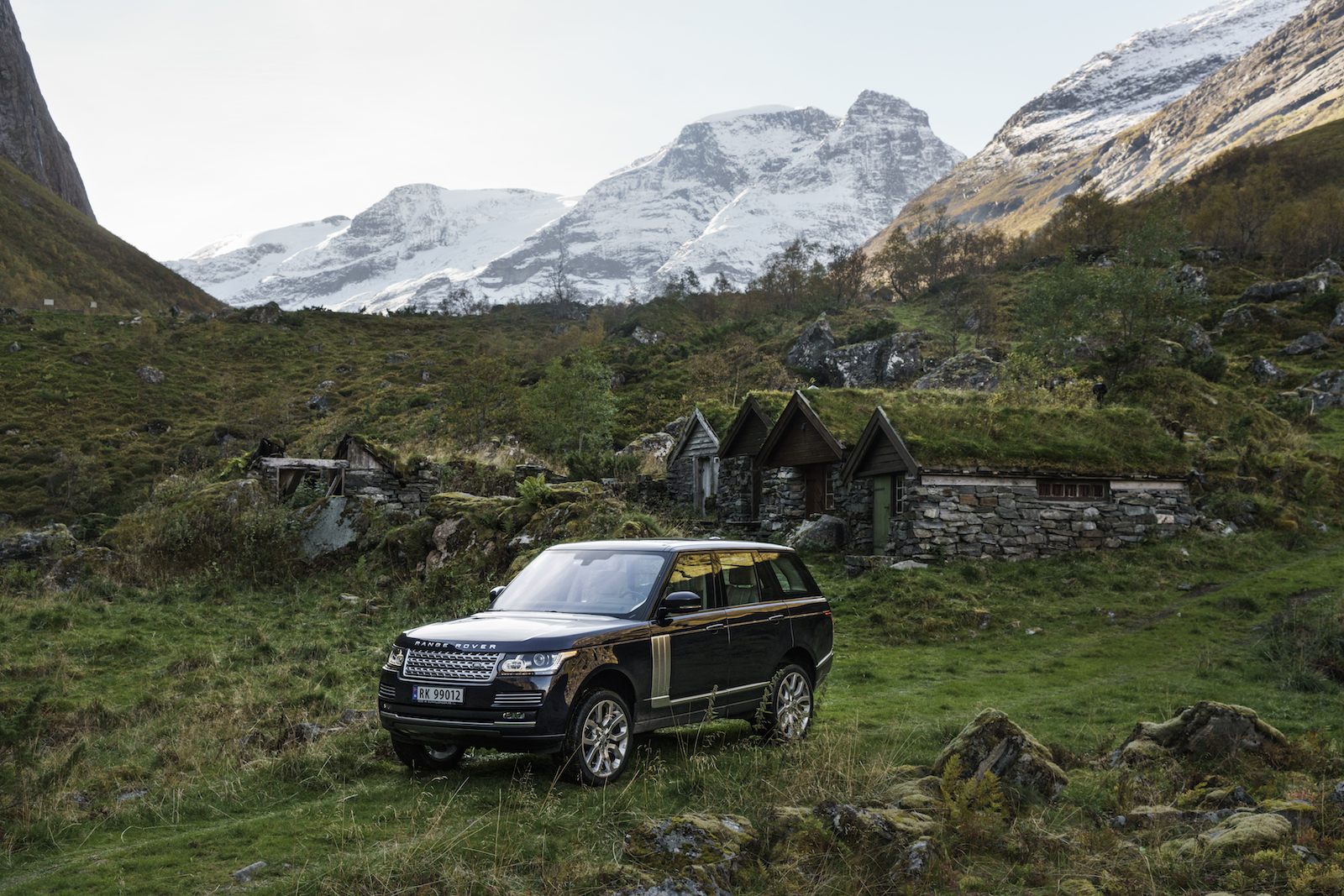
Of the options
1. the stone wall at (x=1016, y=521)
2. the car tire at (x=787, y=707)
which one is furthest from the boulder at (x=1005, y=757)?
the stone wall at (x=1016, y=521)

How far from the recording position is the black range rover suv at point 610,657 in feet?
21.0

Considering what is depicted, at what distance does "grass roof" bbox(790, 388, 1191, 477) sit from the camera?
19766 mm

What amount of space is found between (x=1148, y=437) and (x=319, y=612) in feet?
65.1

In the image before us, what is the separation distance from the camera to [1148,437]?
21734 millimetres

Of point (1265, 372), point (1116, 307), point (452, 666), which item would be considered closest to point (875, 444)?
point (452, 666)

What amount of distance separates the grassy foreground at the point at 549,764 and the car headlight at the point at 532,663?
2.97 feet

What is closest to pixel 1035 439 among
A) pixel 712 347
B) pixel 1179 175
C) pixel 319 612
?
pixel 319 612

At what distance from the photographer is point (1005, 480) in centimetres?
1981

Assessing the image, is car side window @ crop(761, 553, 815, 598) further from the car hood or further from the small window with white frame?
the small window with white frame

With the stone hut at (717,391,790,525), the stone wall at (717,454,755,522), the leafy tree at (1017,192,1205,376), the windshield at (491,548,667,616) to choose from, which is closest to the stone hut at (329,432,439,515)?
the stone hut at (717,391,790,525)

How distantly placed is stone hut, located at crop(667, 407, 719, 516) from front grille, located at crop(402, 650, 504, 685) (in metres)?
25.2

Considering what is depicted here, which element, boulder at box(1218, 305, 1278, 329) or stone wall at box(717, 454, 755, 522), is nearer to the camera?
stone wall at box(717, 454, 755, 522)

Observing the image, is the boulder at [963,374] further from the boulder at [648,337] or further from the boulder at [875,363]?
the boulder at [648,337]

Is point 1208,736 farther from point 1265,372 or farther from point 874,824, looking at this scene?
point 1265,372
